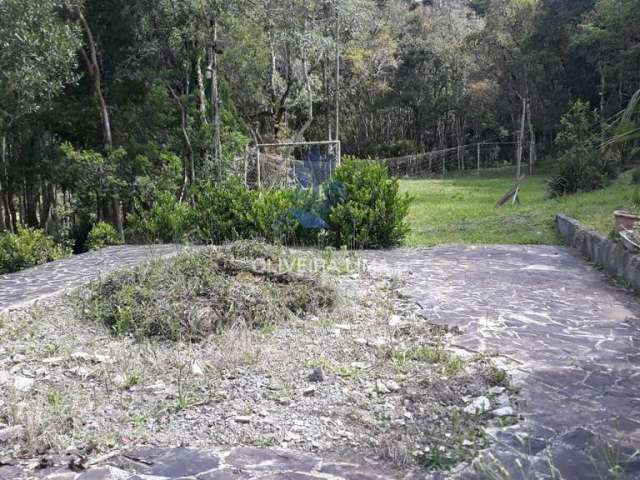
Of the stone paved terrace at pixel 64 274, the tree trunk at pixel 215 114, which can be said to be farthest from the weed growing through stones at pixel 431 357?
the tree trunk at pixel 215 114

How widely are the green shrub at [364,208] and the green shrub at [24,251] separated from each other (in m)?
4.99

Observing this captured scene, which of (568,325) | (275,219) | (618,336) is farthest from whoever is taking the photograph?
(275,219)

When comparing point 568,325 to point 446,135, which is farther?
point 446,135

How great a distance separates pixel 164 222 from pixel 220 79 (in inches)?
225

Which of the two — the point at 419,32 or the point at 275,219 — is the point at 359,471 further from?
the point at 419,32

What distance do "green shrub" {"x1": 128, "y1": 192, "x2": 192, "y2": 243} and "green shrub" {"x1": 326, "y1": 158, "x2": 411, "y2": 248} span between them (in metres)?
2.84

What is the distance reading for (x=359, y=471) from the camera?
297 cm

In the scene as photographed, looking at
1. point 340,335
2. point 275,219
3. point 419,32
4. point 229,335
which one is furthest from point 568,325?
point 419,32

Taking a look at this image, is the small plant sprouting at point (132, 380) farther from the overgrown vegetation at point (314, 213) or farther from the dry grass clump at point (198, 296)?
the overgrown vegetation at point (314, 213)

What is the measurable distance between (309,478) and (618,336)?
3169 mm

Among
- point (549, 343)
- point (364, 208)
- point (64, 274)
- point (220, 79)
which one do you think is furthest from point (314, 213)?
point (220, 79)

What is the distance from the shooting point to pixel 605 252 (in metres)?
7.46

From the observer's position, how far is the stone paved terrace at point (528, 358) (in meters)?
2.99

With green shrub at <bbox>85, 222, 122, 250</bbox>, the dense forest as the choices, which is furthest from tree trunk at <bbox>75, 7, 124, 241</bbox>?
green shrub at <bbox>85, 222, 122, 250</bbox>
